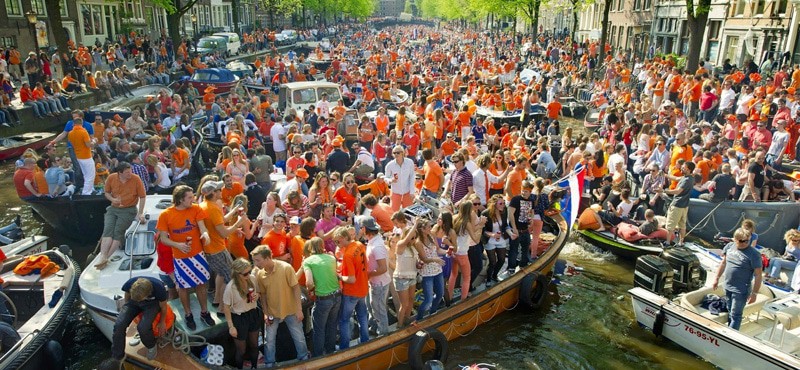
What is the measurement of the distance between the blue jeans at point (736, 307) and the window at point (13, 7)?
3393cm

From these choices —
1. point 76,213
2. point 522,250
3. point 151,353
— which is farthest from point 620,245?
point 76,213

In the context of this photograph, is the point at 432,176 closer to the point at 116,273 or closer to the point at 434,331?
the point at 434,331

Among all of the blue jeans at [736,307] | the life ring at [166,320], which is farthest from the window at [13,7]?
the blue jeans at [736,307]

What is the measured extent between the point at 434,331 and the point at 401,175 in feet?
10.3

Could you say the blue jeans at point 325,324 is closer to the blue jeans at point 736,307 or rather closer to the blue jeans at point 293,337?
the blue jeans at point 293,337

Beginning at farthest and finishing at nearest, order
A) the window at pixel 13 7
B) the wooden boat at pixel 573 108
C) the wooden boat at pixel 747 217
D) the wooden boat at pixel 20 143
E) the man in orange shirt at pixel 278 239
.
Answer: the window at pixel 13 7 → the wooden boat at pixel 573 108 → the wooden boat at pixel 20 143 → the wooden boat at pixel 747 217 → the man in orange shirt at pixel 278 239

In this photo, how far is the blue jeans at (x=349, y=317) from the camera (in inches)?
257

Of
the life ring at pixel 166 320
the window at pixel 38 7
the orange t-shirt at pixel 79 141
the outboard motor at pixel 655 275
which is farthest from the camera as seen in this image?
the window at pixel 38 7

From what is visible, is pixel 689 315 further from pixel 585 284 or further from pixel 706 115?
pixel 706 115

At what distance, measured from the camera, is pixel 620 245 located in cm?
1073

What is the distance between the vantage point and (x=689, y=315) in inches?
310

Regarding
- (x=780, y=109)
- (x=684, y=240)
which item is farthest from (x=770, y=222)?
(x=780, y=109)

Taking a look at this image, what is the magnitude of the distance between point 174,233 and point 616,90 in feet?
72.3

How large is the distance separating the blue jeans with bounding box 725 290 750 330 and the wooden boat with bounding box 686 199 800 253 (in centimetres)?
362
